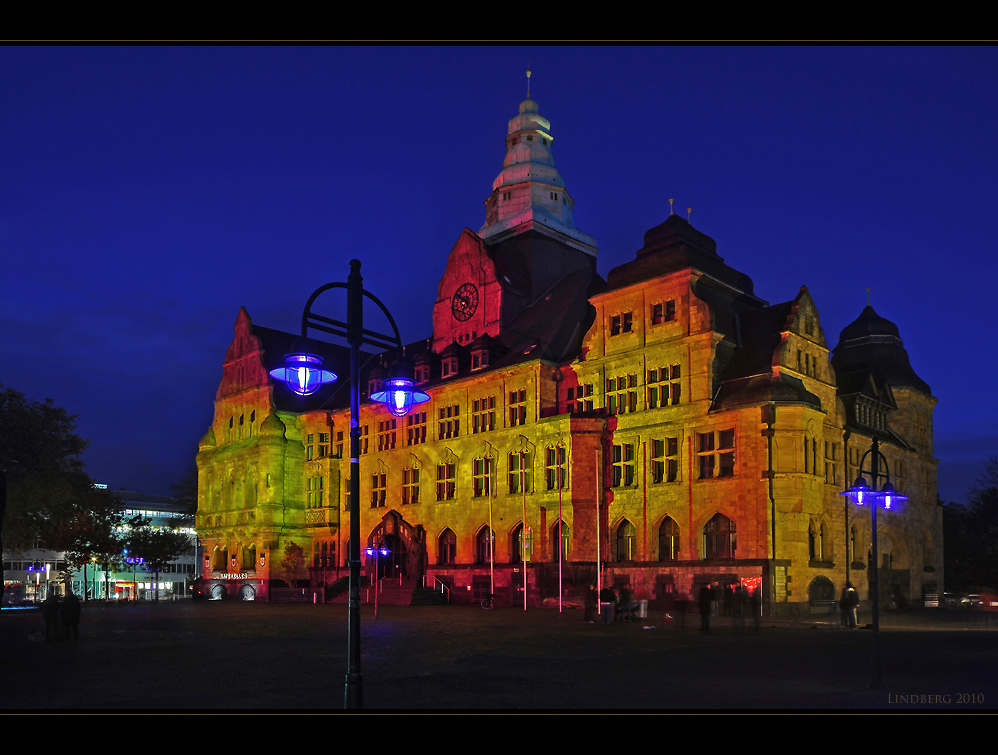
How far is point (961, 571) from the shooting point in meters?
81.1

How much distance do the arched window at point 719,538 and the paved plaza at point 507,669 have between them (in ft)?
44.1

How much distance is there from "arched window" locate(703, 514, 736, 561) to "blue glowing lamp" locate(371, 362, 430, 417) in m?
34.9

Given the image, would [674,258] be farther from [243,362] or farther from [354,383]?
[243,362]

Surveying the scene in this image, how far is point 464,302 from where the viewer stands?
70.1 meters

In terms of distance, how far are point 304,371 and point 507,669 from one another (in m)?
8.36

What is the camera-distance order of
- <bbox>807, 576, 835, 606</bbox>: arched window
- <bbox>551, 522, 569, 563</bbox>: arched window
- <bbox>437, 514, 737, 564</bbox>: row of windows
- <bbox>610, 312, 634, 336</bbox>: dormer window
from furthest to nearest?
<bbox>551, 522, 569, 563</bbox>: arched window < <bbox>610, 312, 634, 336</bbox>: dormer window < <bbox>437, 514, 737, 564</bbox>: row of windows < <bbox>807, 576, 835, 606</bbox>: arched window

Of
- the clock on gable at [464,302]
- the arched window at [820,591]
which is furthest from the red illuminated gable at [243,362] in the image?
the arched window at [820,591]

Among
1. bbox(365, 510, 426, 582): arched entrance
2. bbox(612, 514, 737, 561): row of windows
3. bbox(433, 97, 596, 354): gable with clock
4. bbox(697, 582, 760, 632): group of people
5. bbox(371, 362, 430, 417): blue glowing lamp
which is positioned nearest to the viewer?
bbox(371, 362, 430, 417): blue glowing lamp

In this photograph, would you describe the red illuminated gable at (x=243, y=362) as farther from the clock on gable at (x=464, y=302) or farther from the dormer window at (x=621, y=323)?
the dormer window at (x=621, y=323)

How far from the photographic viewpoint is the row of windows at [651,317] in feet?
170

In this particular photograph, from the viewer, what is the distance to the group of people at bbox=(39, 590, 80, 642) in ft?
90.7

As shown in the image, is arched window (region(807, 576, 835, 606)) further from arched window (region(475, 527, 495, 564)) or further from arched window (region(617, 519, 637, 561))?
arched window (region(475, 527, 495, 564))

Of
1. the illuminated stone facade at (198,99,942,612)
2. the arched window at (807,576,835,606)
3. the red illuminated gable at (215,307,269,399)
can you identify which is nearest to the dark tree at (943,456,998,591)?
the illuminated stone facade at (198,99,942,612)
